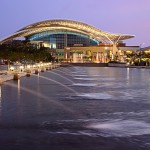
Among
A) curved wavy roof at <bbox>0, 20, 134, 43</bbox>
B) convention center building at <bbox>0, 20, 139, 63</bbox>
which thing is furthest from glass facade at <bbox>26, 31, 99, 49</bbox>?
curved wavy roof at <bbox>0, 20, 134, 43</bbox>

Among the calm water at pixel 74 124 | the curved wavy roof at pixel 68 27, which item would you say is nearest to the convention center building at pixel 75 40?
the curved wavy roof at pixel 68 27

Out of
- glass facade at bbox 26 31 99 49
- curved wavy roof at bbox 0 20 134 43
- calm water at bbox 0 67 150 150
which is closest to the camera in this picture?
calm water at bbox 0 67 150 150

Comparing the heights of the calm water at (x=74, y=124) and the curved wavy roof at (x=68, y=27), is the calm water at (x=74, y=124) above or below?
below

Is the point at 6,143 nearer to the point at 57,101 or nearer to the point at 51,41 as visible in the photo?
the point at 57,101

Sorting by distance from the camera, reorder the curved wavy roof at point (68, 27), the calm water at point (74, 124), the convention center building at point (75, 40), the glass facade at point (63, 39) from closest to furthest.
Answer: the calm water at point (74, 124) < the curved wavy roof at point (68, 27) < the convention center building at point (75, 40) < the glass facade at point (63, 39)

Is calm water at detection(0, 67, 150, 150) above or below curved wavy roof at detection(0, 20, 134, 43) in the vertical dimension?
below

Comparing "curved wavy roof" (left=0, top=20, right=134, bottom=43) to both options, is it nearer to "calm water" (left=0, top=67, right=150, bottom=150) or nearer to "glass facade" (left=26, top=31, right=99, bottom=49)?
"glass facade" (left=26, top=31, right=99, bottom=49)

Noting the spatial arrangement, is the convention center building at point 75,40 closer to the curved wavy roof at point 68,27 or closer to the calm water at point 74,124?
the curved wavy roof at point 68,27

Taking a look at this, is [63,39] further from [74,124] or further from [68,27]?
[74,124]

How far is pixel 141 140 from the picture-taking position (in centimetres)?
881

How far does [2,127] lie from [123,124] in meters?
3.09

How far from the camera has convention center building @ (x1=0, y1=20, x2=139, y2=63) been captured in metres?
111

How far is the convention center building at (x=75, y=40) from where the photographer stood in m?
111

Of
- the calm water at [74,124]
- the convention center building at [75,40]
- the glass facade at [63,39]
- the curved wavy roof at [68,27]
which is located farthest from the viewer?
the glass facade at [63,39]
